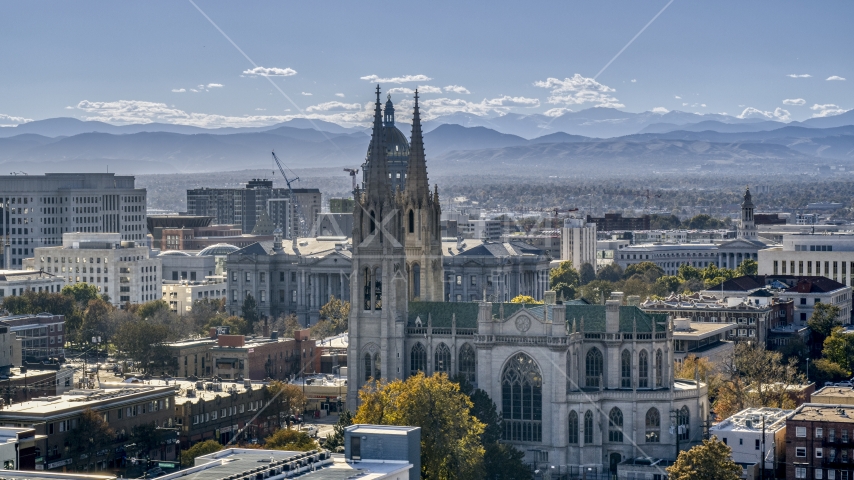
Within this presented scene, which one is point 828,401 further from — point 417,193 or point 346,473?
point 346,473

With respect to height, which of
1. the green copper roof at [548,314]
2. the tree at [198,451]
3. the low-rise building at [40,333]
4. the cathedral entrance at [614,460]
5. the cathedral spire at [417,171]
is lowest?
the cathedral entrance at [614,460]

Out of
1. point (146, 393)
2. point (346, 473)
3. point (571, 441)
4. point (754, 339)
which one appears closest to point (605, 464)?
point (571, 441)

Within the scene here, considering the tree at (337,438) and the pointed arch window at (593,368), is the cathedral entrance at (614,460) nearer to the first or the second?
the pointed arch window at (593,368)

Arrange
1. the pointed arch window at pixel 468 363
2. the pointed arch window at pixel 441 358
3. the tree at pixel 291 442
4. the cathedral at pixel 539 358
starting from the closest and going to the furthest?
the tree at pixel 291 442, the cathedral at pixel 539 358, the pointed arch window at pixel 468 363, the pointed arch window at pixel 441 358

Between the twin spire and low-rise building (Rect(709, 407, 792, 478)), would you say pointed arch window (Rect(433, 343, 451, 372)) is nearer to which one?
the twin spire

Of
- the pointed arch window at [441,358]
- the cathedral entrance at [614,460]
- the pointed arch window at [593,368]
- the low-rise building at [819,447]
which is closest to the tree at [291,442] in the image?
the pointed arch window at [441,358]

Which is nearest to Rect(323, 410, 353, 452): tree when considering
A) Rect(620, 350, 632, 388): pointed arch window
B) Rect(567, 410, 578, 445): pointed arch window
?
Rect(567, 410, 578, 445): pointed arch window
